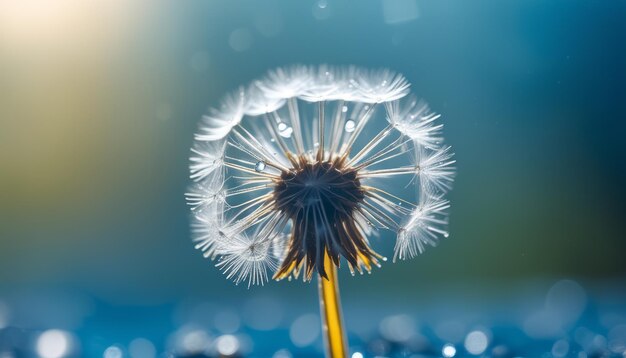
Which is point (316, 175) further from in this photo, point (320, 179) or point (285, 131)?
point (285, 131)

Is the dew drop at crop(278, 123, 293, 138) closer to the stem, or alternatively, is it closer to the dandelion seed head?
the dandelion seed head

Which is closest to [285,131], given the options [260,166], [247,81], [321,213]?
[260,166]

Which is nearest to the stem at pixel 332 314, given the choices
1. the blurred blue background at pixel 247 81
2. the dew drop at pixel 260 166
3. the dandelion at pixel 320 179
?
the dandelion at pixel 320 179

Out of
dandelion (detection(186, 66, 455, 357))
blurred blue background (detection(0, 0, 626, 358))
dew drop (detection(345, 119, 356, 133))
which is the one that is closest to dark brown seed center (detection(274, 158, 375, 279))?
dandelion (detection(186, 66, 455, 357))

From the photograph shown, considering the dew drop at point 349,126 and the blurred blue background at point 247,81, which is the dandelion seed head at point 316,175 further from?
the blurred blue background at point 247,81
